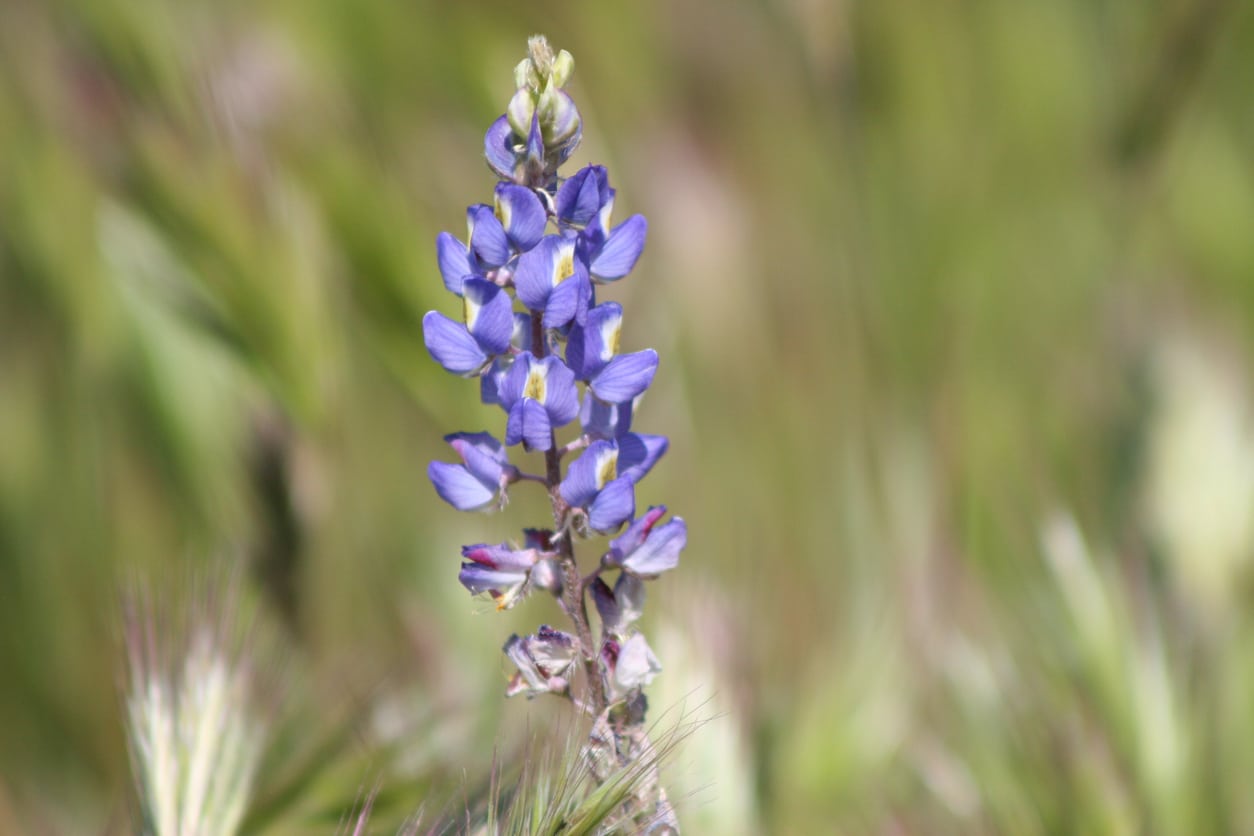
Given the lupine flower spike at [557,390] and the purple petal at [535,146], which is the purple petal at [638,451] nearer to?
the lupine flower spike at [557,390]

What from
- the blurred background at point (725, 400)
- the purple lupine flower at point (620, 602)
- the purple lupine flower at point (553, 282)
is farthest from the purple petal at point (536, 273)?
the blurred background at point (725, 400)

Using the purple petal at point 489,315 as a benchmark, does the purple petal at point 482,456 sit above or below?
below

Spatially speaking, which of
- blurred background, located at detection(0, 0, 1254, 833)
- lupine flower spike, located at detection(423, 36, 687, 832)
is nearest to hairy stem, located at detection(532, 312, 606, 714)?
lupine flower spike, located at detection(423, 36, 687, 832)

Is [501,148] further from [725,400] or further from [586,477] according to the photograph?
[725,400]

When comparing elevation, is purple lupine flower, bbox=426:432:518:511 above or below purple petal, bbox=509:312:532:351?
below

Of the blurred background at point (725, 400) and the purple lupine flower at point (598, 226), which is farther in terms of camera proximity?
the blurred background at point (725, 400)

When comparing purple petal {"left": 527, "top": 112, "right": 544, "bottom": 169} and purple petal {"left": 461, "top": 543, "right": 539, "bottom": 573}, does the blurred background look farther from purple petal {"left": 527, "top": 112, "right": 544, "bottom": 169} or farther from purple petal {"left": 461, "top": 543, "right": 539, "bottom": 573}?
purple petal {"left": 527, "top": 112, "right": 544, "bottom": 169}

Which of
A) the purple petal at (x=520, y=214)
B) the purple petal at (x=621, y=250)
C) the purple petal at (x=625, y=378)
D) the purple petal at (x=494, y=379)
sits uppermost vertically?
the purple petal at (x=520, y=214)
